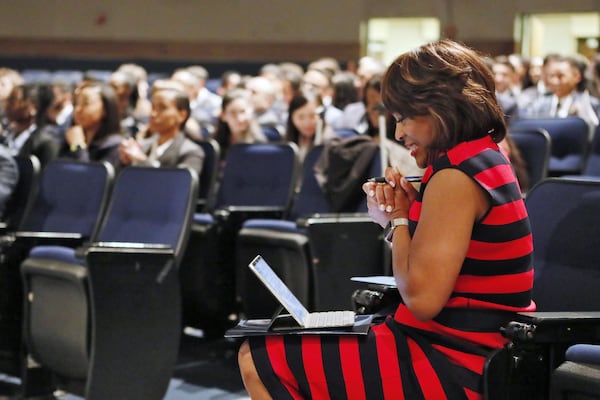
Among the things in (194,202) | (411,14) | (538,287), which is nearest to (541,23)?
(411,14)

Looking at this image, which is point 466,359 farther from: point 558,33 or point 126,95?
point 558,33

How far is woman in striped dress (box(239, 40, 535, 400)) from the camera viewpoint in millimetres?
2105

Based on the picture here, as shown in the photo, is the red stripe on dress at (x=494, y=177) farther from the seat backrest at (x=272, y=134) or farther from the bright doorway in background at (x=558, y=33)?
the bright doorway in background at (x=558, y=33)

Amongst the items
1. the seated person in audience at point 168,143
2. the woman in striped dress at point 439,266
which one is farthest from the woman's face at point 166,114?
the woman in striped dress at point 439,266

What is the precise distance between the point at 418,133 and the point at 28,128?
4546 millimetres

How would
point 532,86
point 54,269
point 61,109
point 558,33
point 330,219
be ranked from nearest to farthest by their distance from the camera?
1. point 54,269
2. point 330,219
3. point 61,109
4. point 532,86
5. point 558,33

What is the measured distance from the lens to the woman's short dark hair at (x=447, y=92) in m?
2.18

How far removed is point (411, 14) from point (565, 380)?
1277cm

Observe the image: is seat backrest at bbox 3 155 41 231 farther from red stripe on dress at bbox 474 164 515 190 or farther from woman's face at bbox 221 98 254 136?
red stripe on dress at bbox 474 164 515 190

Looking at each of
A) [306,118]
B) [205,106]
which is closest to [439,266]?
[306,118]

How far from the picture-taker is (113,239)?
422 cm

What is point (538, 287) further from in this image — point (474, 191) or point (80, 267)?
point (80, 267)

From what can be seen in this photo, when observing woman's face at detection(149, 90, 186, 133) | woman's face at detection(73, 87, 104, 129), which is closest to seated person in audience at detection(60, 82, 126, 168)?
woman's face at detection(73, 87, 104, 129)

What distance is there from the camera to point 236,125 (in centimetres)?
604
